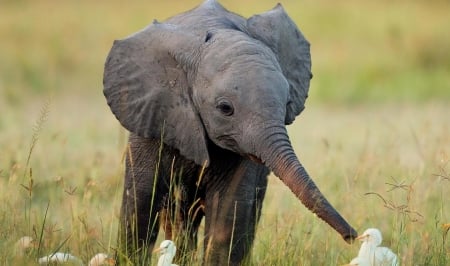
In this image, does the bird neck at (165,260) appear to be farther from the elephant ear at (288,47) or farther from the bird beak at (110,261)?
the elephant ear at (288,47)

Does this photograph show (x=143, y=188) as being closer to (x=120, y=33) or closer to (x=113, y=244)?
(x=113, y=244)

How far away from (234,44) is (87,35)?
1404cm

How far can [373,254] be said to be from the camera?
7.01 meters

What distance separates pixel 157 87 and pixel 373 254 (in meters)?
1.42

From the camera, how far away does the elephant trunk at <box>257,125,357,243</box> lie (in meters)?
6.20

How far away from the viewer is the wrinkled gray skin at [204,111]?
265 inches

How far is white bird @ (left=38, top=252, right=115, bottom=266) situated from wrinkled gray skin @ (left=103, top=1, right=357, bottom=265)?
177mm

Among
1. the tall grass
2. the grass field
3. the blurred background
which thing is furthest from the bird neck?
the blurred background

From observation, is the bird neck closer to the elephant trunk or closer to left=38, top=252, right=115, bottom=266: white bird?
left=38, top=252, right=115, bottom=266: white bird

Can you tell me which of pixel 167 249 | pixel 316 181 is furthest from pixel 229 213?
pixel 316 181

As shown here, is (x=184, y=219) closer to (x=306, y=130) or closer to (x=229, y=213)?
(x=229, y=213)

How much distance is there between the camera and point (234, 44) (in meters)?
6.89

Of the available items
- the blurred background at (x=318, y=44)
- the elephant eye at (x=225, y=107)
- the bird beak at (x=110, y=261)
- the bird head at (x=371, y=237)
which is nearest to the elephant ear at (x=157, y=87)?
the elephant eye at (x=225, y=107)

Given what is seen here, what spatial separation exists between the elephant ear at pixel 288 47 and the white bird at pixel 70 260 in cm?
119
